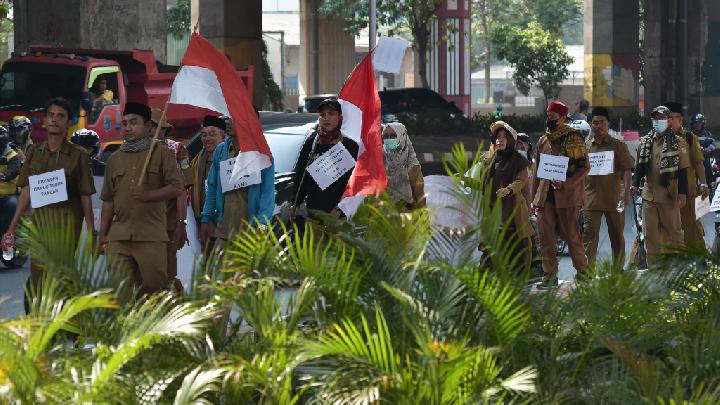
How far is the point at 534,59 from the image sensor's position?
74.6 meters

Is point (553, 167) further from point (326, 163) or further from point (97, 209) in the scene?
point (97, 209)

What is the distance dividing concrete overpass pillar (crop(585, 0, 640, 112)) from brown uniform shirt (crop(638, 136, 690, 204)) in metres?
36.6

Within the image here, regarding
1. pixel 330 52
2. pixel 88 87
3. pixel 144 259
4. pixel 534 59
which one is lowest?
pixel 144 259

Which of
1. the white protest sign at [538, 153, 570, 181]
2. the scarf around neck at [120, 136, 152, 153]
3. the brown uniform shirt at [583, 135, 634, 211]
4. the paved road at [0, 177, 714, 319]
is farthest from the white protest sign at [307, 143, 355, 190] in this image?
the brown uniform shirt at [583, 135, 634, 211]

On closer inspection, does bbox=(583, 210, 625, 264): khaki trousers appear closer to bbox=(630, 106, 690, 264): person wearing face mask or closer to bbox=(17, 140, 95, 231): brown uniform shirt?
bbox=(630, 106, 690, 264): person wearing face mask

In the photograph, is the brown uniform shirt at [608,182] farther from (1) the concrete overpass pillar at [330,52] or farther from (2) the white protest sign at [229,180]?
(1) the concrete overpass pillar at [330,52]

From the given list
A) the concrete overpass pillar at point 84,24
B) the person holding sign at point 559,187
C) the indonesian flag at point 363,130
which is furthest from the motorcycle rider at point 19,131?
the concrete overpass pillar at point 84,24

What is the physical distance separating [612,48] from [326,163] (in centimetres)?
4150

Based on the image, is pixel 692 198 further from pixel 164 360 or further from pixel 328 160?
pixel 164 360

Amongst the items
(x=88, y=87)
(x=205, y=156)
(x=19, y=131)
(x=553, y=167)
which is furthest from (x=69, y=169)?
(x=88, y=87)

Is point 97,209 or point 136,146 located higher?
point 136,146

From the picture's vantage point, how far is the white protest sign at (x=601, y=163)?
14.0 meters

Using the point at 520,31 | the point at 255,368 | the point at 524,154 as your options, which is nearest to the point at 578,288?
the point at 255,368

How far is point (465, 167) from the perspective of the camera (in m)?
6.61
